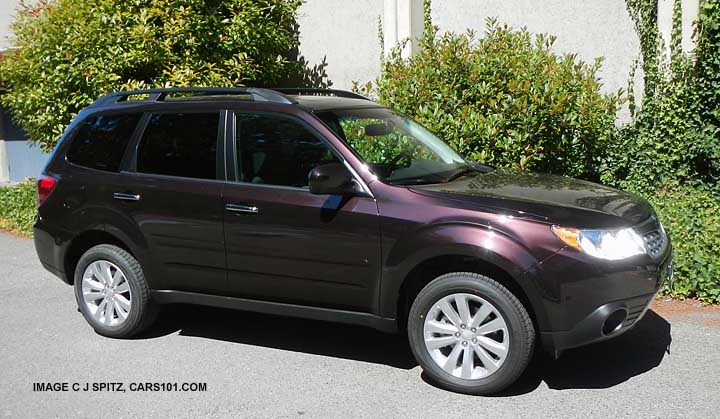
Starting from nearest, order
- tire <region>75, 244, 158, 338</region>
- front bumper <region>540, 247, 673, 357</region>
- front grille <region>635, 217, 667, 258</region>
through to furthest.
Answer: front bumper <region>540, 247, 673, 357</region> → front grille <region>635, 217, 667, 258</region> → tire <region>75, 244, 158, 338</region>

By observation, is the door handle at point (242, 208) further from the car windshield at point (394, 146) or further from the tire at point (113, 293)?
the tire at point (113, 293)

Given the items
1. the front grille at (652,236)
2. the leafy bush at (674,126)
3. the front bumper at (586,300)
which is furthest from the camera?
the leafy bush at (674,126)

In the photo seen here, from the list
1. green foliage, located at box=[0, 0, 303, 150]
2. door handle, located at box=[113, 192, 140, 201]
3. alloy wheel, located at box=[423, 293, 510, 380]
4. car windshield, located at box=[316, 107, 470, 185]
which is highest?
green foliage, located at box=[0, 0, 303, 150]

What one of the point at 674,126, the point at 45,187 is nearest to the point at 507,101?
the point at 674,126

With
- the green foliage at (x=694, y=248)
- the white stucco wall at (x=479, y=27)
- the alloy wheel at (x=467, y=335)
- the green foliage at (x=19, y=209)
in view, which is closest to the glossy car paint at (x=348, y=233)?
the alloy wheel at (x=467, y=335)

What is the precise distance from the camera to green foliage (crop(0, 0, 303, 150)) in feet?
34.3

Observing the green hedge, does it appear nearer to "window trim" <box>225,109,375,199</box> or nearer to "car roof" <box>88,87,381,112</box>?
"car roof" <box>88,87,381,112</box>

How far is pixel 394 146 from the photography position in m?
5.72

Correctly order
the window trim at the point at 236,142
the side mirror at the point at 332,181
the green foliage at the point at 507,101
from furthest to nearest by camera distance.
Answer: the green foliage at the point at 507,101 < the window trim at the point at 236,142 < the side mirror at the point at 332,181

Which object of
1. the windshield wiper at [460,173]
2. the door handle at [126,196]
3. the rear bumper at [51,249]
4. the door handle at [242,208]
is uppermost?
the windshield wiper at [460,173]

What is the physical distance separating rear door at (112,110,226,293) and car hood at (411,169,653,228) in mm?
1508

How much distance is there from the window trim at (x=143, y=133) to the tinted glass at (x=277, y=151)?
5.2 inches

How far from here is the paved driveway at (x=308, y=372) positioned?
183 inches

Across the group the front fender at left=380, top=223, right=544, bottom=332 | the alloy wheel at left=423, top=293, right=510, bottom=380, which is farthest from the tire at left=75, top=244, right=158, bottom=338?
the alloy wheel at left=423, top=293, right=510, bottom=380
